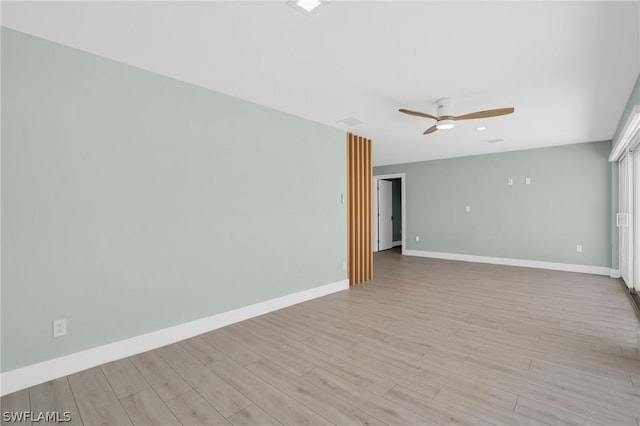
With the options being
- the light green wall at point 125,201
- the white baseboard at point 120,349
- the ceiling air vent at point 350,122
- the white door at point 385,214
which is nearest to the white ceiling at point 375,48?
the light green wall at point 125,201

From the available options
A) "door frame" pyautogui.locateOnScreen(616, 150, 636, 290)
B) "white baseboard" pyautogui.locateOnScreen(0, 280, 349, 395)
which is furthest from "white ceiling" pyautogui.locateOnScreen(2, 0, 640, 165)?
"white baseboard" pyautogui.locateOnScreen(0, 280, 349, 395)

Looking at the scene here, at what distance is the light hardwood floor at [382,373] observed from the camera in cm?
195

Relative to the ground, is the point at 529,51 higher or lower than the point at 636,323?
higher

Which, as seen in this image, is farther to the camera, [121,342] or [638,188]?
[638,188]

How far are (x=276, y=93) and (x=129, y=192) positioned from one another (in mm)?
1753

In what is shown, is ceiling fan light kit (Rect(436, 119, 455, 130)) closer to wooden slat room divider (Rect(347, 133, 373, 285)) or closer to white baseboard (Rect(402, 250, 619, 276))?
wooden slat room divider (Rect(347, 133, 373, 285))

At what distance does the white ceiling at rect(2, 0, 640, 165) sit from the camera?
2025mm

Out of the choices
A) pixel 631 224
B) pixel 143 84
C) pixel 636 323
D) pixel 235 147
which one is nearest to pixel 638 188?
pixel 631 224

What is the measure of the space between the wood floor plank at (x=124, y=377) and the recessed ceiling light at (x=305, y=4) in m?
2.72

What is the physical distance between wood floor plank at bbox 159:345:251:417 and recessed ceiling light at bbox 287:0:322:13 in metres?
2.52

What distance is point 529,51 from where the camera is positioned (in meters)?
2.50

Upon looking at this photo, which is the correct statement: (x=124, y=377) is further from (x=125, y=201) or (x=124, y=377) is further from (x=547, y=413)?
(x=547, y=413)

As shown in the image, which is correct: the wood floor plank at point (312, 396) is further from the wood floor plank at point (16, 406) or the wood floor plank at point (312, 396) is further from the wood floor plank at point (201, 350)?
the wood floor plank at point (16, 406)

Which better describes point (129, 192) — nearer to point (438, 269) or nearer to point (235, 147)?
point (235, 147)
